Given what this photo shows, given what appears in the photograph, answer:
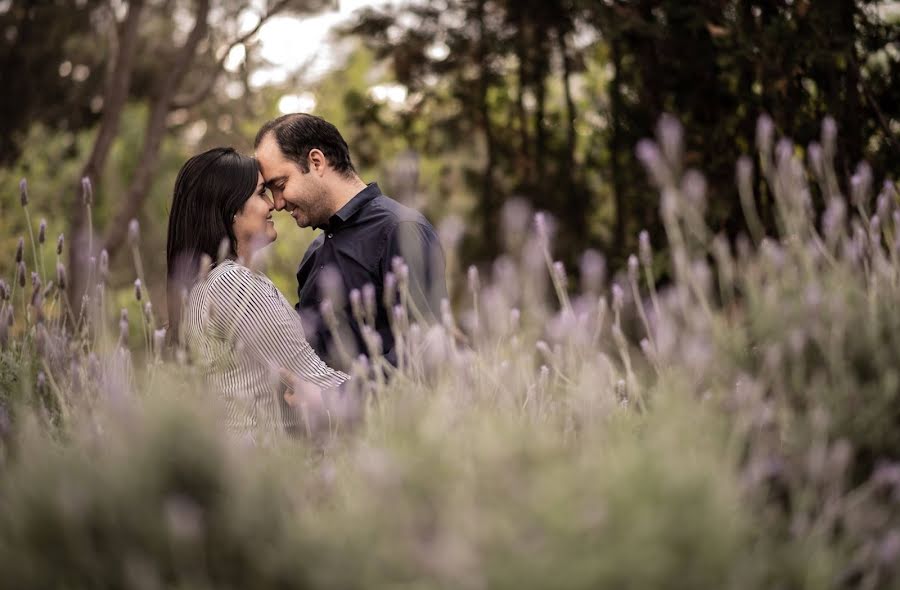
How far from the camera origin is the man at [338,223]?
170 inches

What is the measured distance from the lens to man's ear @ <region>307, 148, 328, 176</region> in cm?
455

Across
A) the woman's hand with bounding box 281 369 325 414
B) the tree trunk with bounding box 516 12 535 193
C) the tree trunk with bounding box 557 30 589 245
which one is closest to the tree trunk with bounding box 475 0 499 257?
the tree trunk with bounding box 516 12 535 193

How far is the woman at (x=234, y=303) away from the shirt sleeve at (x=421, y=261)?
0.57m

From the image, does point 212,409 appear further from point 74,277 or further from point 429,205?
point 429,205

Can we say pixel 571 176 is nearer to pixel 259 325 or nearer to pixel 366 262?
pixel 366 262

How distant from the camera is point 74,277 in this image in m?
9.04

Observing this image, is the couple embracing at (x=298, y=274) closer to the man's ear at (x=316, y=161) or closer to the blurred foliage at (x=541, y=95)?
the man's ear at (x=316, y=161)

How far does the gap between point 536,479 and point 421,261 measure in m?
2.16

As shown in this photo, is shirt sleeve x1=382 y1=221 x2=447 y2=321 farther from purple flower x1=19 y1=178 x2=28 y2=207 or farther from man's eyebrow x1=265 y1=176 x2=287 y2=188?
purple flower x1=19 y1=178 x2=28 y2=207

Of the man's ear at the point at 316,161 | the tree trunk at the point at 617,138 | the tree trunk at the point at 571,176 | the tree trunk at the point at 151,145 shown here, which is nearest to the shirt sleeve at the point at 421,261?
the man's ear at the point at 316,161

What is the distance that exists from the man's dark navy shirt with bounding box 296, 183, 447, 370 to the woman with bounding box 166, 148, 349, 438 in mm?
484

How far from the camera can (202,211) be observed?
380cm

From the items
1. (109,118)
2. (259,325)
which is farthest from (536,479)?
(109,118)

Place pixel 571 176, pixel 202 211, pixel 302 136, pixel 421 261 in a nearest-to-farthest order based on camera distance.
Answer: pixel 202 211 → pixel 421 261 → pixel 302 136 → pixel 571 176
